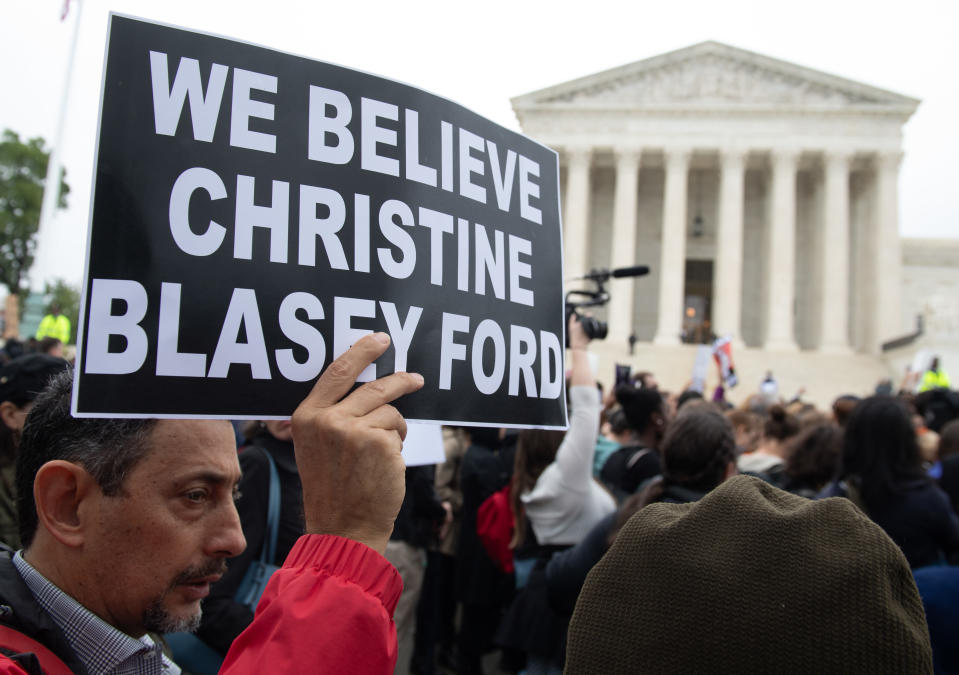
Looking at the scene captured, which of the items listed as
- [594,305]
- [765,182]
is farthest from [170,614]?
[765,182]

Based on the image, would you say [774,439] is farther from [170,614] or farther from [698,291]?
[698,291]

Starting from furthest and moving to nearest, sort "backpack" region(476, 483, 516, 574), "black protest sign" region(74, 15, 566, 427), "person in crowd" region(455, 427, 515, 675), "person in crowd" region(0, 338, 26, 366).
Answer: "person in crowd" region(0, 338, 26, 366)
"person in crowd" region(455, 427, 515, 675)
"backpack" region(476, 483, 516, 574)
"black protest sign" region(74, 15, 566, 427)

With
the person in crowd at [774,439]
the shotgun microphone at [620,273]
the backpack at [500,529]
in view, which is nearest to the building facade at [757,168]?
the person in crowd at [774,439]

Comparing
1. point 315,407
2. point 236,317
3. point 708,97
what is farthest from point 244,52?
point 708,97

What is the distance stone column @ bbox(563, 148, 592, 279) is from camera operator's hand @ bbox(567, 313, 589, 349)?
1259 inches

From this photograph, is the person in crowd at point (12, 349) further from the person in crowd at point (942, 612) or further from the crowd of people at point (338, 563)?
the person in crowd at point (942, 612)

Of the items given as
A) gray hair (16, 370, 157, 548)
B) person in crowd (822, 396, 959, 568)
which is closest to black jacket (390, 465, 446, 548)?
person in crowd (822, 396, 959, 568)

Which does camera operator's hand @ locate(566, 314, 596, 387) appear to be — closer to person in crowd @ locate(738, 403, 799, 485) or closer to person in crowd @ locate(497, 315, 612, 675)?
person in crowd @ locate(497, 315, 612, 675)

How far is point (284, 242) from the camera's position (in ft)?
5.27

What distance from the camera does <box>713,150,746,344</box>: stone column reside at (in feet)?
113

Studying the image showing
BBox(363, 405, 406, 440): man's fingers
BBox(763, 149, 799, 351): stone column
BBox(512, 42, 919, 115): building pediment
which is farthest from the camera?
BBox(512, 42, 919, 115): building pediment

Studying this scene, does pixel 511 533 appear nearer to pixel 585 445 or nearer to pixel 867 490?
pixel 585 445

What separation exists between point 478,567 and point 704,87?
35.5 m

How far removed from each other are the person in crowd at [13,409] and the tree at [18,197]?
47.2 m
